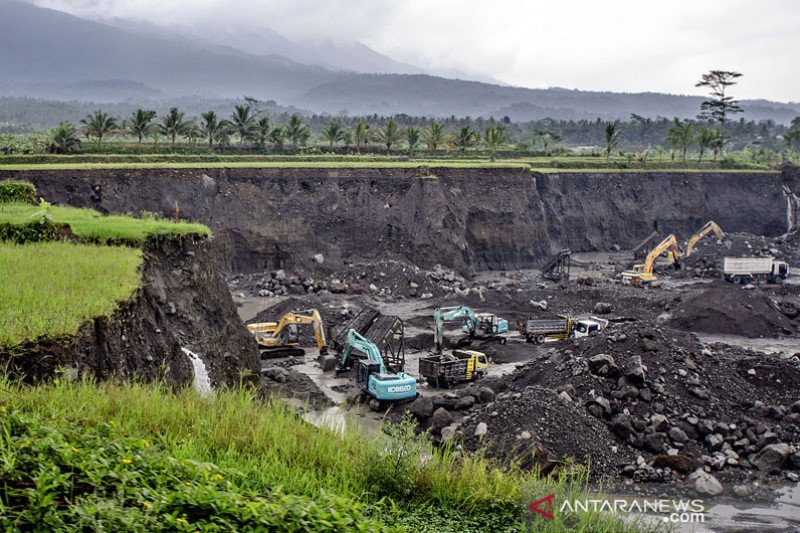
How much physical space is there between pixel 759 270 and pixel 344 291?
2250 cm

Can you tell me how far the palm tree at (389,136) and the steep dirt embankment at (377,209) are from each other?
1314cm

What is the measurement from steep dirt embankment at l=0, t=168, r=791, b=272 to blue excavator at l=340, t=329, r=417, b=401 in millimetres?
19597

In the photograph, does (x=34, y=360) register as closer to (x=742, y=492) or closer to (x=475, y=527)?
(x=475, y=527)

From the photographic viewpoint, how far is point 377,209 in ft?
145

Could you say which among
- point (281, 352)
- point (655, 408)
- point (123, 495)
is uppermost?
point (123, 495)

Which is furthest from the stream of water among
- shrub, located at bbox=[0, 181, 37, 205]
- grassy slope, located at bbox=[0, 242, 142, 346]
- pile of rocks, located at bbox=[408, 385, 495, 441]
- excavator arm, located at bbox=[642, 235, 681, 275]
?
excavator arm, located at bbox=[642, 235, 681, 275]

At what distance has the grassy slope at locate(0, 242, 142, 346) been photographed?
10.2m

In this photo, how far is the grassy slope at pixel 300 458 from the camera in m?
7.54

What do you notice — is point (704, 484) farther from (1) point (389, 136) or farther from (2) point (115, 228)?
(1) point (389, 136)

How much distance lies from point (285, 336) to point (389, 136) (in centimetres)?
3696

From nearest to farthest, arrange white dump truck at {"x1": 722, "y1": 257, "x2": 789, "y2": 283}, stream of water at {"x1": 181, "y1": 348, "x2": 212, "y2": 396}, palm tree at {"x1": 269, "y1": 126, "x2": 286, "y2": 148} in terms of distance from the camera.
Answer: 1. stream of water at {"x1": 181, "y1": 348, "x2": 212, "y2": 396}
2. white dump truck at {"x1": 722, "y1": 257, "x2": 789, "y2": 283}
3. palm tree at {"x1": 269, "y1": 126, "x2": 286, "y2": 148}

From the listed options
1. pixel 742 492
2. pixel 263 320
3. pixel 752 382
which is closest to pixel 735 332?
pixel 752 382

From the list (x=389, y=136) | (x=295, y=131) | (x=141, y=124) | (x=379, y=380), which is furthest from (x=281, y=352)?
(x=389, y=136)

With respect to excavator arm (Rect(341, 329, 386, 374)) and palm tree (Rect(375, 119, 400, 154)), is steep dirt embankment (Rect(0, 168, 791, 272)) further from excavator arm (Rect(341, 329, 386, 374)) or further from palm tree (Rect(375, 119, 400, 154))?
excavator arm (Rect(341, 329, 386, 374))
